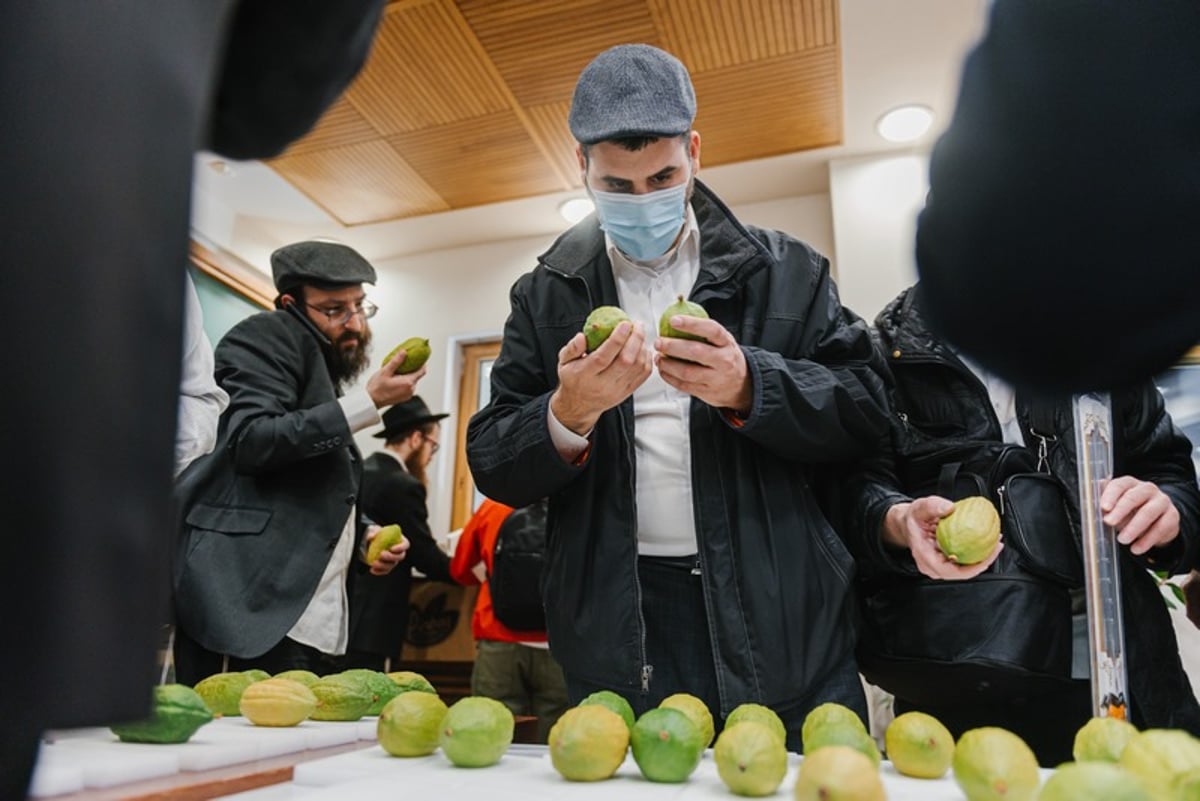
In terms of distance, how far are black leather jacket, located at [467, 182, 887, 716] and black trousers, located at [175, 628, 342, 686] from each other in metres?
0.89

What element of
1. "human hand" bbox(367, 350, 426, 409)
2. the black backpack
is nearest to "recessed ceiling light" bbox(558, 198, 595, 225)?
the black backpack

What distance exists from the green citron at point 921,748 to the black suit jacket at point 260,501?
1468 millimetres

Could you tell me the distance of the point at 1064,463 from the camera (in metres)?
1.49

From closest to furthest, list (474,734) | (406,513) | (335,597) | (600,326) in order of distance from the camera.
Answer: (474,734) → (600,326) → (335,597) → (406,513)

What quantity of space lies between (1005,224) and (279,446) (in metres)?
1.75

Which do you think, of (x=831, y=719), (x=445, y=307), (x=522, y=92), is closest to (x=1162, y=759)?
(x=831, y=719)

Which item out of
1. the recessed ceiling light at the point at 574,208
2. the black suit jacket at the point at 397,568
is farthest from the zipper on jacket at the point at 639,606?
the recessed ceiling light at the point at 574,208

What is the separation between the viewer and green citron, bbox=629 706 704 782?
2.70 ft

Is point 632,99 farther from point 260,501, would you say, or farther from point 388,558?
point 388,558

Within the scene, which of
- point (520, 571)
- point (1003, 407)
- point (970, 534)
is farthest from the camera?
point (520, 571)

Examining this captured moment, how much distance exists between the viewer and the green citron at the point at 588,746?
0.82 metres

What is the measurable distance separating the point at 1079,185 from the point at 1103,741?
0.54 metres

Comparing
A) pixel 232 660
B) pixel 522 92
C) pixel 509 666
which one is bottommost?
pixel 509 666

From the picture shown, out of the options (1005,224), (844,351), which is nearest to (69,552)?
(1005,224)
